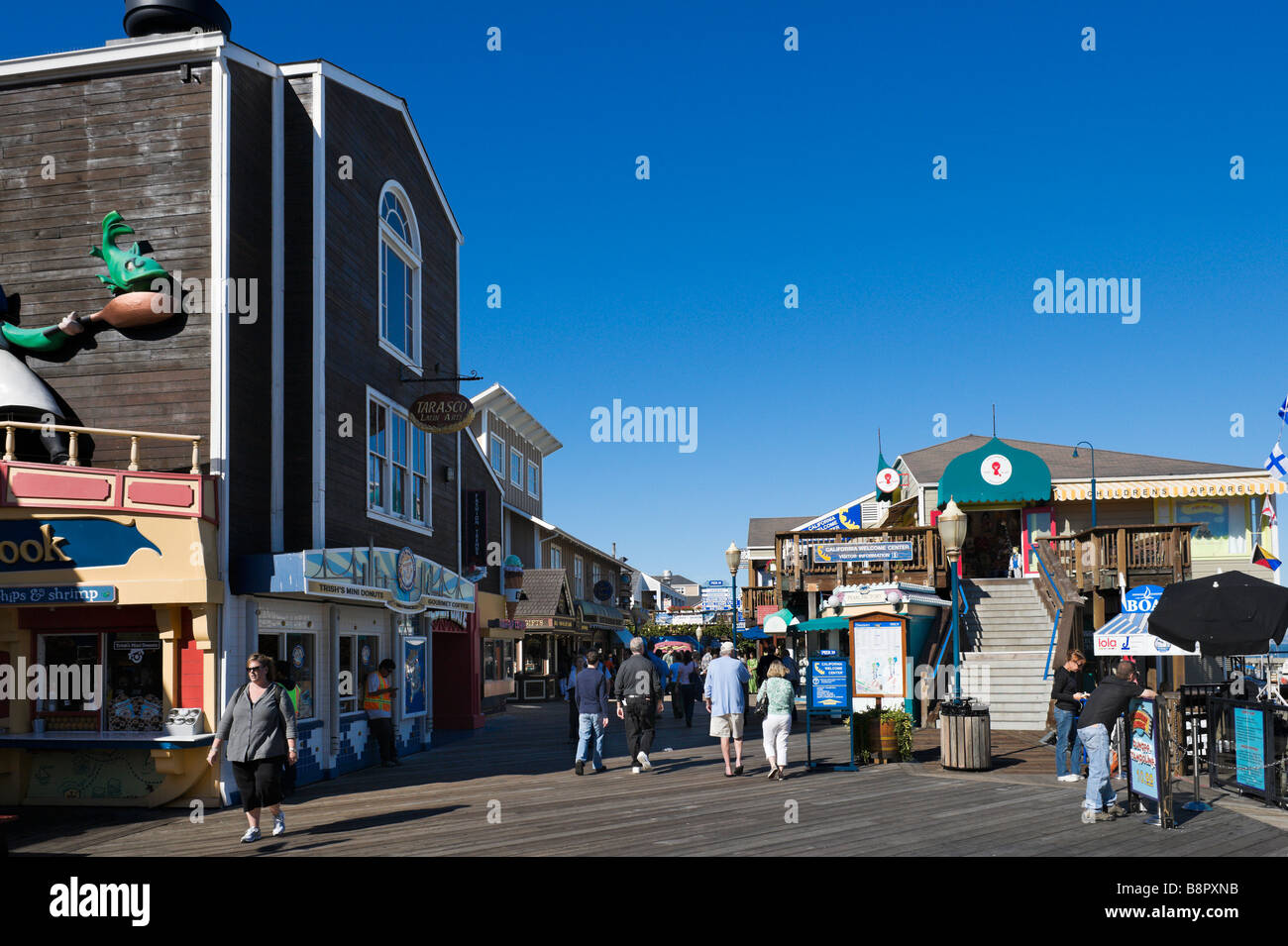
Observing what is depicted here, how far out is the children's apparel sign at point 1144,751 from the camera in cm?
1142

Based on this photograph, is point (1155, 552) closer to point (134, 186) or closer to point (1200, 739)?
point (1200, 739)

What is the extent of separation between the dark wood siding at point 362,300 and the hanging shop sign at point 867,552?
817 cm

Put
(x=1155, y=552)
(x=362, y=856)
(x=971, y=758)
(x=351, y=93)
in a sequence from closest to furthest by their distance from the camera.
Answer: (x=362, y=856), (x=971, y=758), (x=351, y=93), (x=1155, y=552)

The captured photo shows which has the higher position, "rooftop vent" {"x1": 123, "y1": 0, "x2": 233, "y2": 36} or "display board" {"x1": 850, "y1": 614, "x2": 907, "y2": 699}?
"rooftop vent" {"x1": 123, "y1": 0, "x2": 233, "y2": 36}

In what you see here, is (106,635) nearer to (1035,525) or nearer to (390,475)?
(390,475)

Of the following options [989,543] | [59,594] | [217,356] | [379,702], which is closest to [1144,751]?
[379,702]

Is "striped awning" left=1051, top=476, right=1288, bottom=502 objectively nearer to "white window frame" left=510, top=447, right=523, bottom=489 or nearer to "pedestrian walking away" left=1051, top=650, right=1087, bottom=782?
"white window frame" left=510, top=447, right=523, bottom=489

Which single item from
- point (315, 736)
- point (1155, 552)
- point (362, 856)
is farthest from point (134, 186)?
point (1155, 552)

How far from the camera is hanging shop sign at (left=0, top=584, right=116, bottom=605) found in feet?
43.4

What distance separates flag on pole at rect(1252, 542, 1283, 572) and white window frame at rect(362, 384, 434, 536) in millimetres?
23289

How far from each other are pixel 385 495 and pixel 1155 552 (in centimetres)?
1699

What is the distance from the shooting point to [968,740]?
51.3 feet

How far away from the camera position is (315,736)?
16375mm

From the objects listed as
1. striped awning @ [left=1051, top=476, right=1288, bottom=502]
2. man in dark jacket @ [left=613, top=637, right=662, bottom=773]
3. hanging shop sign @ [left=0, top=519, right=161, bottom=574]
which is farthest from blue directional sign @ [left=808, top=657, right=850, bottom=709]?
striped awning @ [left=1051, top=476, right=1288, bottom=502]
